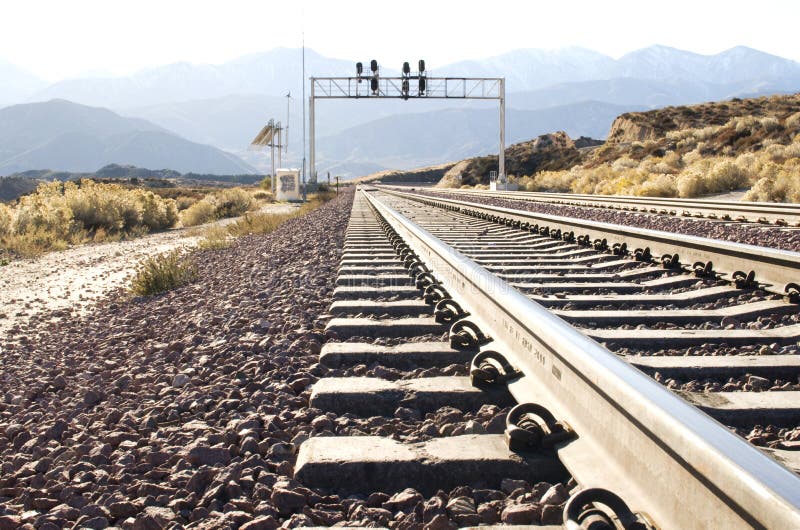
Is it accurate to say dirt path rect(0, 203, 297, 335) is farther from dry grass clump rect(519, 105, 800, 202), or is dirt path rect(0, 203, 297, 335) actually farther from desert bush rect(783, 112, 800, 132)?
desert bush rect(783, 112, 800, 132)

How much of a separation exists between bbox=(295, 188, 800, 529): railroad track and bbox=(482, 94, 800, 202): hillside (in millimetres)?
14648

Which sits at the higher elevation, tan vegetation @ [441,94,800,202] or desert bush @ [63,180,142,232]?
tan vegetation @ [441,94,800,202]

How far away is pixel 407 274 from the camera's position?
6293mm

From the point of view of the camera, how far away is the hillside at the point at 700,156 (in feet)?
72.5

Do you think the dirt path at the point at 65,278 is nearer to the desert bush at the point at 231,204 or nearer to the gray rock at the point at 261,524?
the gray rock at the point at 261,524

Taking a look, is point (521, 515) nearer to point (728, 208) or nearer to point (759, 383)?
point (759, 383)

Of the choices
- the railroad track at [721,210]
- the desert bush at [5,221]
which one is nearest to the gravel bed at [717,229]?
the railroad track at [721,210]

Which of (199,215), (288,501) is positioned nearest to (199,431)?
(288,501)

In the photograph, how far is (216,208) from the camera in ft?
99.8

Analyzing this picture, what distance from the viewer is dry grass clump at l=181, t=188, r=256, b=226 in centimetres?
2833

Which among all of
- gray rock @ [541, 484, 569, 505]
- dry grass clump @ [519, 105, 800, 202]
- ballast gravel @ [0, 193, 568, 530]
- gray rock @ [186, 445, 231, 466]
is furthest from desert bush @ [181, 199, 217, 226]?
gray rock @ [541, 484, 569, 505]

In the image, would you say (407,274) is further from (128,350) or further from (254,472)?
(254,472)

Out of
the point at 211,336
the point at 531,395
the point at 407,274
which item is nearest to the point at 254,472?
the point at 531,395

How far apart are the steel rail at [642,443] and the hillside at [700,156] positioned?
55.9 feet
